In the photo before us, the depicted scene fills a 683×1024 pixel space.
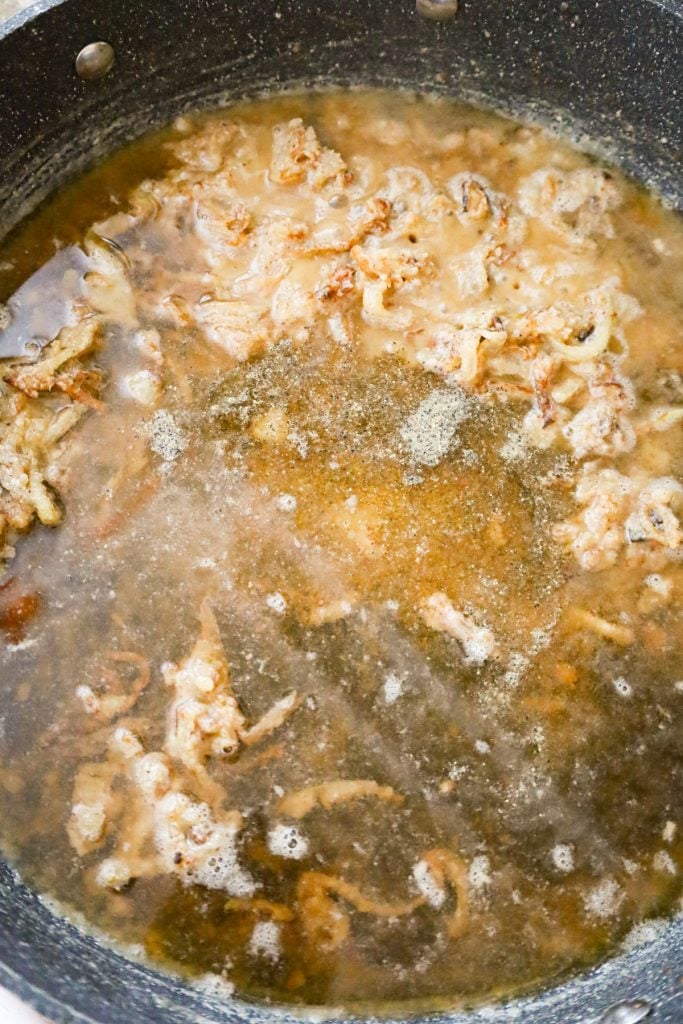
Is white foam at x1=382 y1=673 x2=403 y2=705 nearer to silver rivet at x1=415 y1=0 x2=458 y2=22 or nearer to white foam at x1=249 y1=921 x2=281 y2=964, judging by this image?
white foam at x1=249 y1=921 x2=281 y2=964

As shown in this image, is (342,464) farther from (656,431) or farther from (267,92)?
(267,92)

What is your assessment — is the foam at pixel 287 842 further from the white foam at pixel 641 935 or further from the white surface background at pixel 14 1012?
the white foam at pixel 641 935

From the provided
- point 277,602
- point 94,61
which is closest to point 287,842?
point 277,602

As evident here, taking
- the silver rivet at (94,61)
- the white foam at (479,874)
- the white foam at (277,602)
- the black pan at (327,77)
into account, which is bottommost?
the white foam at (479,874)

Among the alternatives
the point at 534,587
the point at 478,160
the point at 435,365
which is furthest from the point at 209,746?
the point at 478,160

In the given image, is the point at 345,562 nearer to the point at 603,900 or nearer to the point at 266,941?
the point at 266,941

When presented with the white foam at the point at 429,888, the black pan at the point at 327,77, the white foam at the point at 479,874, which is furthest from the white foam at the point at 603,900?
the white foam at the point at 429,888

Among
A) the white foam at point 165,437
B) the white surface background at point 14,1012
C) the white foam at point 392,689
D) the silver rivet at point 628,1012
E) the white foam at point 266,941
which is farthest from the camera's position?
the white foam at point 165,437
